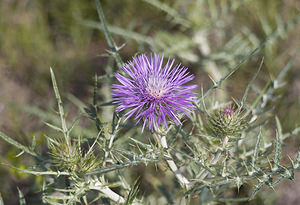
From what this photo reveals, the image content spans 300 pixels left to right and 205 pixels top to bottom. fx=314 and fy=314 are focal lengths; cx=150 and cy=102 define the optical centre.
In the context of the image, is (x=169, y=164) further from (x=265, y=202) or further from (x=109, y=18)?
(x=109, y=18)

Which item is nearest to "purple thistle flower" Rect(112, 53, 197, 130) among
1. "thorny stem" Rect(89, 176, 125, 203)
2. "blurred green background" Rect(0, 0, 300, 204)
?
"thorny stem" Rect(89, 176, 125, 203)

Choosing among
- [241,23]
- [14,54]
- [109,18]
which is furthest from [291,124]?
[14,54]

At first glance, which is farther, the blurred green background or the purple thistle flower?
the blurred green background

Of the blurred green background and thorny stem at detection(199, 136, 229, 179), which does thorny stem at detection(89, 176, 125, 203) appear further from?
the blurred green background

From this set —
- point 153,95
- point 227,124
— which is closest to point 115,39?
point 153,95

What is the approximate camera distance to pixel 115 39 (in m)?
4.18

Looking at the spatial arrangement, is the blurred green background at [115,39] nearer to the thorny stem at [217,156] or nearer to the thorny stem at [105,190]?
the thorny stem at [217,156]

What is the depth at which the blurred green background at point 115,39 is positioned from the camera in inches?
147

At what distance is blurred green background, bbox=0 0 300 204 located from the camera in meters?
3.74

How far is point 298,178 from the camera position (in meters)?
3.40

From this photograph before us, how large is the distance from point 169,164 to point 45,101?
2.67 m

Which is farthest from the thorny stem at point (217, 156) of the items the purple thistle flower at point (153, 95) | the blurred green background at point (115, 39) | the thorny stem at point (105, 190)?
the blurred green background at point (115, 39)

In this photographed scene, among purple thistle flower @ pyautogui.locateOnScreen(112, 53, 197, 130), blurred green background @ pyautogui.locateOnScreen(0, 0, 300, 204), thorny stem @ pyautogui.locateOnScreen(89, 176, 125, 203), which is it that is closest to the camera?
purple thistle flower @ pyautogui.locateOnScreen(112, 53, 197, 130)

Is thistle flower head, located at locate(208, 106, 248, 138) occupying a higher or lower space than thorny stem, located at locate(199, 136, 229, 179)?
higher
